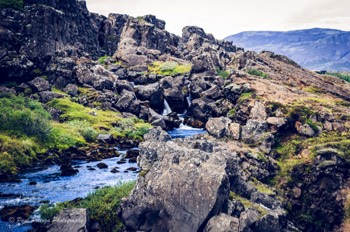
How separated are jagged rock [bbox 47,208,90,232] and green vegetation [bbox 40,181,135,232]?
2.37m

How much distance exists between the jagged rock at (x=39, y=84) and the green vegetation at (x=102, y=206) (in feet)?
248

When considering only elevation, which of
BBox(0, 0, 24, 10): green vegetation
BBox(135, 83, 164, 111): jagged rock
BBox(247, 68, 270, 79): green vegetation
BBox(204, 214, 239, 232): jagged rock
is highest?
BBox(0, 0, 24, 10): green vegetation

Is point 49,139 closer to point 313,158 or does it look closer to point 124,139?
point 124,139

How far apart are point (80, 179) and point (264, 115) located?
46664 millimetres

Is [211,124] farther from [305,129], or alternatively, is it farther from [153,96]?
[153,96]

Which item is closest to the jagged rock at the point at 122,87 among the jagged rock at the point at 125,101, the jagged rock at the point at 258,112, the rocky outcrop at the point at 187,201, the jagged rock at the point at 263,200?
the jagged rock at the point at 125,101

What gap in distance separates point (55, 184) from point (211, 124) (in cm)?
3916

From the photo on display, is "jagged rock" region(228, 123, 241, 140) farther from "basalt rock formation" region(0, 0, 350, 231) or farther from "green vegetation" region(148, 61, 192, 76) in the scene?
"green vegetation" region(148, 61, 192, 76)

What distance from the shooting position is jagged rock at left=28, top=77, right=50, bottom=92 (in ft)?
372

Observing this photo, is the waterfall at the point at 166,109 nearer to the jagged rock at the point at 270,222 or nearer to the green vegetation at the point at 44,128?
the green vegetation at the point at 44,128

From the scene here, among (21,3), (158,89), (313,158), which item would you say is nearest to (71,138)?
(158,89)

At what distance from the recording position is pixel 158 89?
402 feet

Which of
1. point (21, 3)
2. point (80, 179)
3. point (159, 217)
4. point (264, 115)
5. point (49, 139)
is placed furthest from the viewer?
point (21, 3)

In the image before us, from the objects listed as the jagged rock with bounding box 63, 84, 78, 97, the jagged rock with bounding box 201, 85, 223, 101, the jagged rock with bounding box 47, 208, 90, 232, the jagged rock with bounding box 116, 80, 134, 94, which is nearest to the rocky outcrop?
the jagged rock with bounding box 47, 208, 90, 232
